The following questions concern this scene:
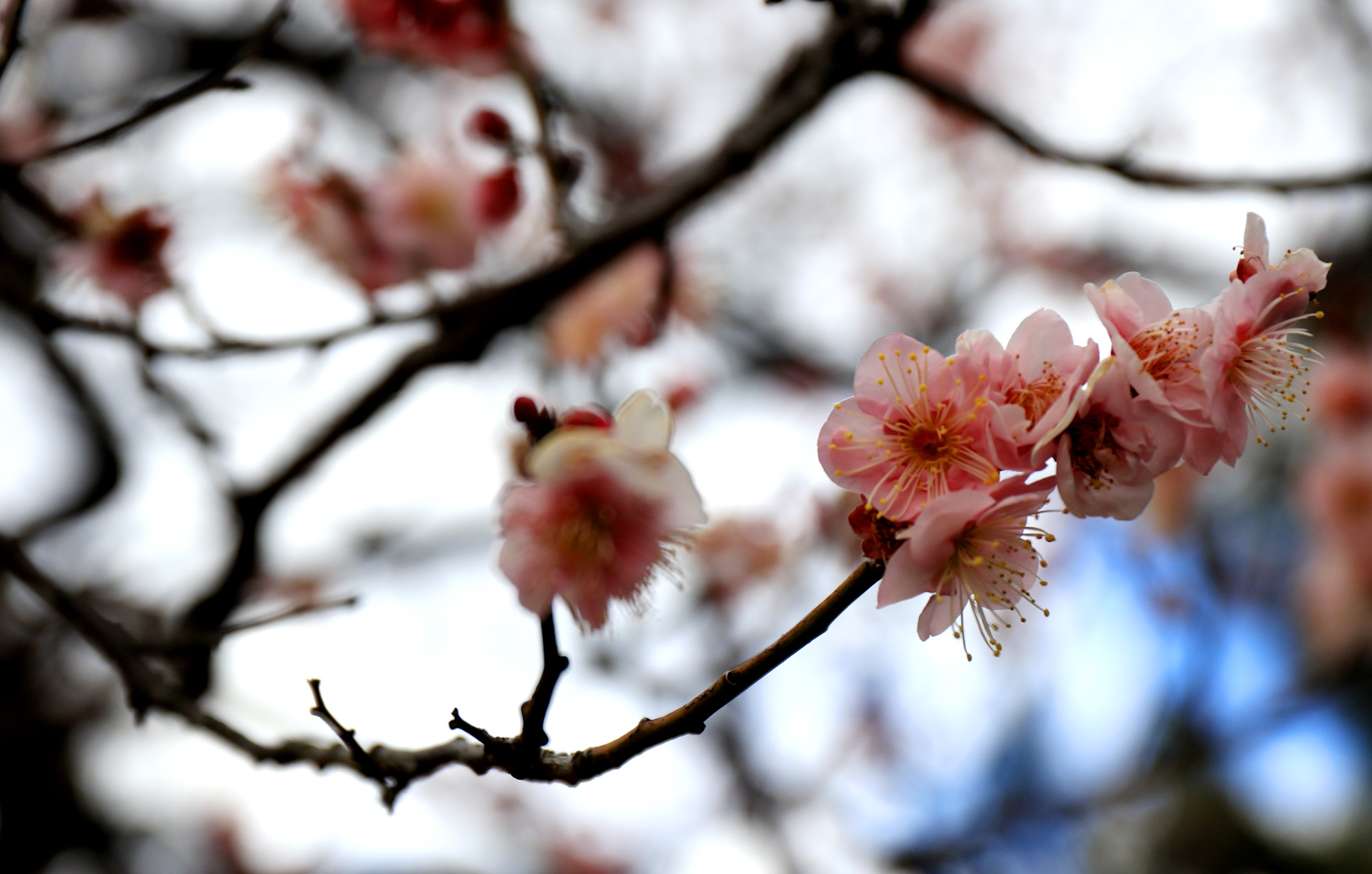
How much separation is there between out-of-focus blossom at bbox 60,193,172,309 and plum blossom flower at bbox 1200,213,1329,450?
70.7 inches

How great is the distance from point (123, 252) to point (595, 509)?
1.52 metres

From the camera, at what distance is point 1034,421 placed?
815 mm

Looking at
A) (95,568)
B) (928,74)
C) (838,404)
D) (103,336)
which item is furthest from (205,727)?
(95,568)

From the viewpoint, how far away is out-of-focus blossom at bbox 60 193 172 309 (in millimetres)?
1746

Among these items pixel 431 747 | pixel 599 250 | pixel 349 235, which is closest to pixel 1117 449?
pixel 431 747

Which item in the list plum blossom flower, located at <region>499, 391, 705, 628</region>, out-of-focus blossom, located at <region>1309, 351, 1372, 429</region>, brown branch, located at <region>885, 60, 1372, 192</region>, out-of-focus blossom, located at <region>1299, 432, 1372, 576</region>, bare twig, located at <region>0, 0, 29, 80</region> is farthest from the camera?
out-of-focus blossom, located at <region>1299, 432, 1372, 576</region>

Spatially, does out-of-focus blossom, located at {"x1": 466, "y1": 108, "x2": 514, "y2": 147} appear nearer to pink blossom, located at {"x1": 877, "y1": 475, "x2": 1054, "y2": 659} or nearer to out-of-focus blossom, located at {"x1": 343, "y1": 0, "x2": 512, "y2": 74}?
out-of-focus blossom, located at {"x1": 343, "y1": 0, "x2": 512, "y2": 74}

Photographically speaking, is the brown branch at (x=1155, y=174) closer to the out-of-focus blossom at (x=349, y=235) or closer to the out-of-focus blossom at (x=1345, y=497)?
the out-of-focus blossom at (x=349, y=235)

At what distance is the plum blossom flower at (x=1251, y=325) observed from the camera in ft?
2.57

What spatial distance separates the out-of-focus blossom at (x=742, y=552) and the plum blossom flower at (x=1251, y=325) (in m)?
2.43

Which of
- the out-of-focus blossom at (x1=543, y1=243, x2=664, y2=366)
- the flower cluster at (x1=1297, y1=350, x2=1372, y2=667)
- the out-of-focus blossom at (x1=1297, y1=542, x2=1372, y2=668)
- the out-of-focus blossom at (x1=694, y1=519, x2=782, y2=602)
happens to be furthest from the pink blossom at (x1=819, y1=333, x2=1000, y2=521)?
the out-of-focus blossom at (x1=1297, y1=542, x2=1372, y2=668)

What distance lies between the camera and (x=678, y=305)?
2.61m

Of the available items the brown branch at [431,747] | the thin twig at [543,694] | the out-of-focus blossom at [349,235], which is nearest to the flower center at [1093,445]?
the brown branch at [431,747]

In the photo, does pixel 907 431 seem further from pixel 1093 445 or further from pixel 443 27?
pixel 443 27
